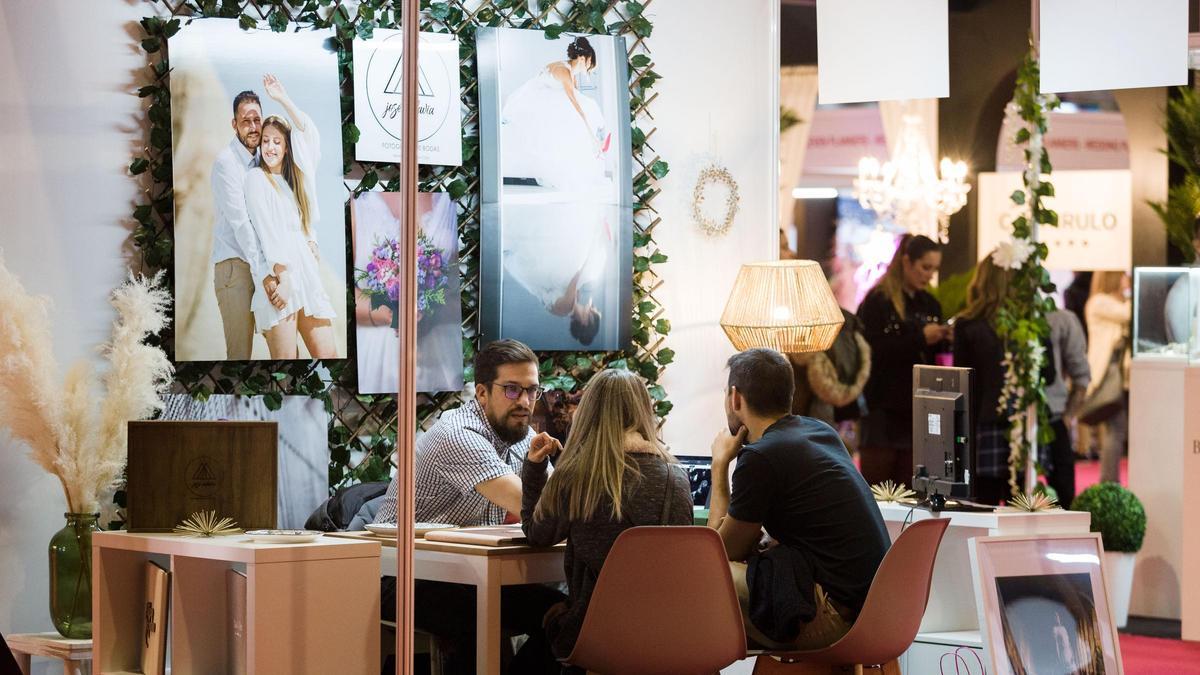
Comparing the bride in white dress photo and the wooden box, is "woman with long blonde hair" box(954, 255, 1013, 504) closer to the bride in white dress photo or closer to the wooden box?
the bride in white dress photo

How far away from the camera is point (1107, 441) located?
6.79 metres

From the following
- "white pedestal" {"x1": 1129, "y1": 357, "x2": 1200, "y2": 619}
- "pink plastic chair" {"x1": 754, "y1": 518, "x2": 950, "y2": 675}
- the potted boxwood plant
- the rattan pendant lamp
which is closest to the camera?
"pink plastic chair" {"x1": 754, "y1": 518, "x2": 950, "y2": 675}

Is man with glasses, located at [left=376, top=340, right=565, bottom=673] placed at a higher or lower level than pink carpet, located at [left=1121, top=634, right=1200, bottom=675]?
higher

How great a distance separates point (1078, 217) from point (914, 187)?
2.61 ft

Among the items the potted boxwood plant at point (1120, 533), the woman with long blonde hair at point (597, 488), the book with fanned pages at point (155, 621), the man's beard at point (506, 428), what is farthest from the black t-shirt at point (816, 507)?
the potted boxwood plant at point (1120, 533)

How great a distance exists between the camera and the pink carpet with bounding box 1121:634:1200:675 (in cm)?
552

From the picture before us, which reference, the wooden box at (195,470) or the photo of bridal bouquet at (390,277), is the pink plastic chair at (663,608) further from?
the photo of bridal bouquet at (390,277)

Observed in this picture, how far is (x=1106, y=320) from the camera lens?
6852 millimetres

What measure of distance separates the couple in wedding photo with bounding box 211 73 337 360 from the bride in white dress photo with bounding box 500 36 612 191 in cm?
79

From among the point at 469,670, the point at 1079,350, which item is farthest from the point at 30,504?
the point at 1079,350

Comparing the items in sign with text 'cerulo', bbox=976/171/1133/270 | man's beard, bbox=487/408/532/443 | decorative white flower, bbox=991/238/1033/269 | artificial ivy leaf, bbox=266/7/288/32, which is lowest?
man's beard, bbox=487/408/532/443

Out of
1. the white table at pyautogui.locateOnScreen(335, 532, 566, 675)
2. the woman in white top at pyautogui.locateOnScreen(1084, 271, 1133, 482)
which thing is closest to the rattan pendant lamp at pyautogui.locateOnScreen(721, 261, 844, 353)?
the white table at pyautogui.locateOnScreen(335, 532, 566, 675)

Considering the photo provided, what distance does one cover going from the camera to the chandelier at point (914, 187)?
694cm

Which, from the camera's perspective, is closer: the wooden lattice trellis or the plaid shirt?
the plaid shirt
